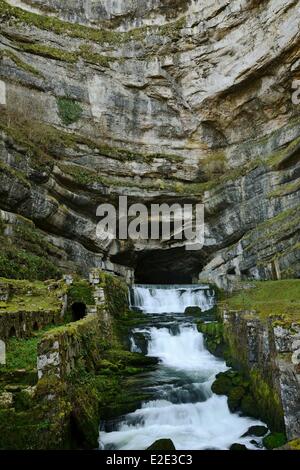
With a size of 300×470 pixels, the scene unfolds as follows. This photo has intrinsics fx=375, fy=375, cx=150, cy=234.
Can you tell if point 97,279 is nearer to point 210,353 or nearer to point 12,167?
point 210,353

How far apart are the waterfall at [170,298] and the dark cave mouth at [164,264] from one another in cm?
722

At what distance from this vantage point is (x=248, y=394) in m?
9.66

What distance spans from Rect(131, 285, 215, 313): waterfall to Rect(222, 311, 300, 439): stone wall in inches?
368

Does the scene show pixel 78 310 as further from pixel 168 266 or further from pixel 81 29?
pixel 81 29

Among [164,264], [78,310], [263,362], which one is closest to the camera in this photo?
[263,362]

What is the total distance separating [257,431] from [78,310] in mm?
8763

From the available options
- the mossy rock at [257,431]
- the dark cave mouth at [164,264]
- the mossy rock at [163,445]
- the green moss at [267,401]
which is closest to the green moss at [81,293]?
the green moss at [267,401]

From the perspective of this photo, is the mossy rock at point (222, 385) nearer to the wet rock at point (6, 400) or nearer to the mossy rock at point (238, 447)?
the mossy rock at point (238, 447)

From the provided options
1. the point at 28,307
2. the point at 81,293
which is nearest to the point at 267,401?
the point at 28,307

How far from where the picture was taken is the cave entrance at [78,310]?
1494cm

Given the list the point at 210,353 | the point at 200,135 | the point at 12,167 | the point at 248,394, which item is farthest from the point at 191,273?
the point at 248,394

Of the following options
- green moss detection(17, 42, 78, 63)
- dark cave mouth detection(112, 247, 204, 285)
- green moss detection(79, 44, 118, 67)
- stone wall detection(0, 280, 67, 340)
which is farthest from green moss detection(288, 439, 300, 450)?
green moss detection(79, 44, 118, 67)

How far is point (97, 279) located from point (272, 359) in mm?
8697

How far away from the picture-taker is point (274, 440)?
7582mm
